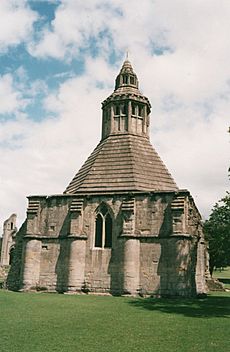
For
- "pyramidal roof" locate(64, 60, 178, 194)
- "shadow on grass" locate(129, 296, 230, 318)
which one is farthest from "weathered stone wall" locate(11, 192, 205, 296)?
"shadow on grass" locate(129, 296, 230, 318)

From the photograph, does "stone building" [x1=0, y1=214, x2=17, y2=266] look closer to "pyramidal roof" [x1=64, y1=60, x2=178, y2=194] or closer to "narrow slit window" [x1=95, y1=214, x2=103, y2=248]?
"pyramidal roof" [x1=64, y1=60, x2=178, y2=194]

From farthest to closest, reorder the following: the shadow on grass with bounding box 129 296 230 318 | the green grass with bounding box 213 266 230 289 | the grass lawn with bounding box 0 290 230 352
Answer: the green grass with bounding box 213 266 230 289 < the shadow on grass with bounding box 129 296 230 318 < the grass lawn with bounding box 0 290 230 352

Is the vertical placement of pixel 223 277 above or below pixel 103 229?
below

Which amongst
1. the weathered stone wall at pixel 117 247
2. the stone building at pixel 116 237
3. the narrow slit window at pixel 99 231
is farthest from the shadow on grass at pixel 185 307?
the narrow slit window at pixel 99 231

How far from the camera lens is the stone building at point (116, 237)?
22.2m

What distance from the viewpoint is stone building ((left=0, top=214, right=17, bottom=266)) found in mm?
61084

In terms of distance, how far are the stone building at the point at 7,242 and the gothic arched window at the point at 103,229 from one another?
1564 inches

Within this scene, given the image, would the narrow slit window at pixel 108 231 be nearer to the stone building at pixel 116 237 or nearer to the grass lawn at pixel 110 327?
the stone building at pixel 116 237

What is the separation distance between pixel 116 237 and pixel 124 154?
6.70 meters

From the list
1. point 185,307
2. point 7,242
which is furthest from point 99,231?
point 7,242

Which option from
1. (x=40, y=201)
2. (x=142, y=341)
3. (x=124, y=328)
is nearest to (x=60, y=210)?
(x=40, y=201)

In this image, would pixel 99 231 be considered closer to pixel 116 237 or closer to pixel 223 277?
pixel 116 237

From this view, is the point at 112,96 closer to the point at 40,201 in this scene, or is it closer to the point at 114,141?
the point at 114,141

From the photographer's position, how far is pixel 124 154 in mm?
27516
